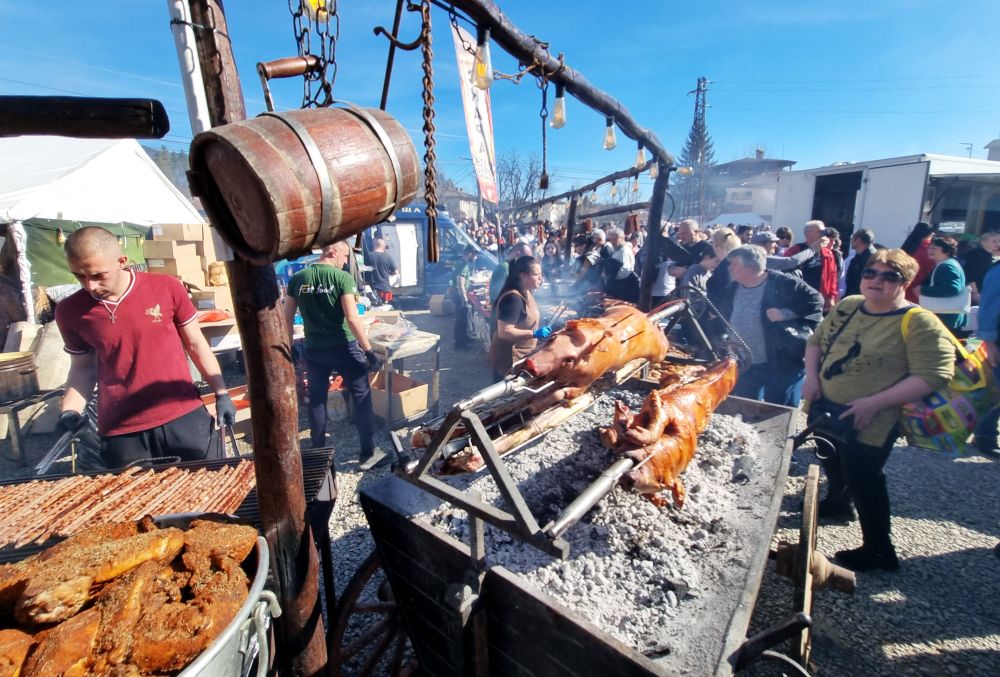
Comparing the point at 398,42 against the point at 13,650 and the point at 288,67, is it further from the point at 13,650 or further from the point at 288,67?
the point at 13,650

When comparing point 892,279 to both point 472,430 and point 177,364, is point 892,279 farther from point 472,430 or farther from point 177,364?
point 177,364

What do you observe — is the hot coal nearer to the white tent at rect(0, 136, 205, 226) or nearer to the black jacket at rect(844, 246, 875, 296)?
the black jacket at rect(844, 246, 875, 296)

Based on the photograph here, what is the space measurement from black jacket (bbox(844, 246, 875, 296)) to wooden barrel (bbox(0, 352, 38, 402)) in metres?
10.9

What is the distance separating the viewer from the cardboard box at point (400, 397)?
5789 millimetres

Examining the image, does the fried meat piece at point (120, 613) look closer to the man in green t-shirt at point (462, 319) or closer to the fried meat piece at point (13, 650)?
the fried meat piece at point (13, 650)

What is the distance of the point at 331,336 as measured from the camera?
468 cm

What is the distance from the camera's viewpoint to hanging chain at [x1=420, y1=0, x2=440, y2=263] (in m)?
1.81

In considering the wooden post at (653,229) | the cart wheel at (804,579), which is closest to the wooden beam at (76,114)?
the cart wheel at (804,579)

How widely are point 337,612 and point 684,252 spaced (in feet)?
22.6

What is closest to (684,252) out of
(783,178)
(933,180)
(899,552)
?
(899,552)

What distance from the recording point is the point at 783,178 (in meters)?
16.5

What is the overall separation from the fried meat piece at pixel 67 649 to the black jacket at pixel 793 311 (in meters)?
5.08

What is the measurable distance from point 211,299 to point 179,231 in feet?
8.80

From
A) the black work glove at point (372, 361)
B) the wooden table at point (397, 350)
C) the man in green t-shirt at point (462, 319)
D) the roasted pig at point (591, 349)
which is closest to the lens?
the roasted pig at point (591, 349)
